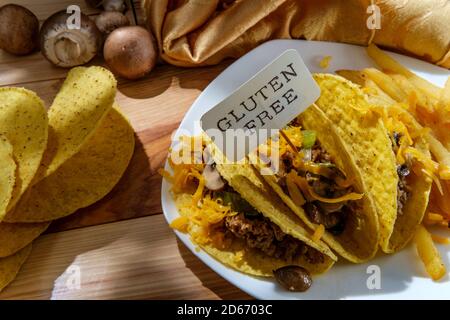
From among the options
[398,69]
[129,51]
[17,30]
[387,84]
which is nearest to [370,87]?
[387,84]

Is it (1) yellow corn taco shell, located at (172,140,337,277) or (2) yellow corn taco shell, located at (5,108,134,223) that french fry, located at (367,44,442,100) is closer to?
(1) yellow corn taco shell, located at (172,140,337,277)

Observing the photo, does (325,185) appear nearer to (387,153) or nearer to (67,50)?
(387,153)

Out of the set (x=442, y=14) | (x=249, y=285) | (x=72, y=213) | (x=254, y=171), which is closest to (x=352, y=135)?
(x=254, y=171)

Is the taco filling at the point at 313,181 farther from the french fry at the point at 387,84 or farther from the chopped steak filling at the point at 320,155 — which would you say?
the french fry at the point at 387,84

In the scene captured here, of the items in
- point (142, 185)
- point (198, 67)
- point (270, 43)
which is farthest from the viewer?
point (198, 67)
